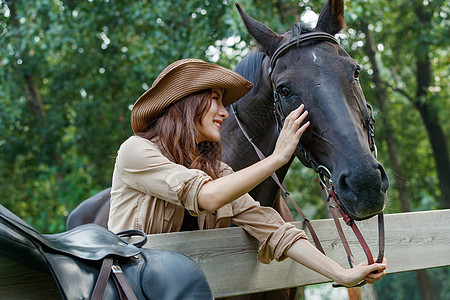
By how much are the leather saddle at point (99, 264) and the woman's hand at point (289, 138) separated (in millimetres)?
610

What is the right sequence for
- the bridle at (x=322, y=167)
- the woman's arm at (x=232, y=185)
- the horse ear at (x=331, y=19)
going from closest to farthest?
the woman's arm at (x=232, y=185) → the bridle at (x=322, y=167) → the horse ear at (x=331, y=19)

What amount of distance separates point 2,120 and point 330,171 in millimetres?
7764

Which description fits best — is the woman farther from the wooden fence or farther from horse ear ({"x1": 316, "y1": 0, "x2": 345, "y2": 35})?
horse ear ({"x1": 316, "y1": 0, "x2": 345, "y2": 35})

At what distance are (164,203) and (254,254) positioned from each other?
0.52m

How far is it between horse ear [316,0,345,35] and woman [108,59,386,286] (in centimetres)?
62

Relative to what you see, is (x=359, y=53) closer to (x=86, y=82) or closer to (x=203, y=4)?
(x=203, y=4)

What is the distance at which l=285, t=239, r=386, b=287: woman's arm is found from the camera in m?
1.83

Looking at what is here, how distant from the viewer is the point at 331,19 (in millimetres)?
2645

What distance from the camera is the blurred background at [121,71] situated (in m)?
6.80

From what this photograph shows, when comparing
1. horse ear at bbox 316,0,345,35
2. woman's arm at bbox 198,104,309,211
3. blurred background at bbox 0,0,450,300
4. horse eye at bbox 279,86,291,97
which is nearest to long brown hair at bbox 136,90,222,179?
woman's arm at bbox 198,104,309,211

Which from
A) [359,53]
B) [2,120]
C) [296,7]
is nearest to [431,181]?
[359,53]

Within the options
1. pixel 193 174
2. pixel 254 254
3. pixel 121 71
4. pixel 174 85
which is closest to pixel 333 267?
pixel 254 254

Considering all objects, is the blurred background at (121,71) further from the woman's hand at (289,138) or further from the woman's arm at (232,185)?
the woman's arm at (232,185)

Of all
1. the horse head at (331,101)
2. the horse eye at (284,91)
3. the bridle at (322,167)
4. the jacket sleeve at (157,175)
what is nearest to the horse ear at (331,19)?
the horse head at (331,101)
